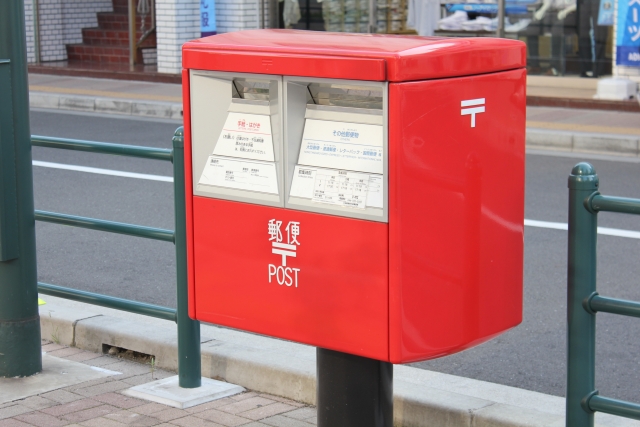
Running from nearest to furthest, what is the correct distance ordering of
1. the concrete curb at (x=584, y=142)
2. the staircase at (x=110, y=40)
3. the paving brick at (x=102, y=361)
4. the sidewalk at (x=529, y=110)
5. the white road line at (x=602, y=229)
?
1. the paving brick at (x=102, y=361)
2. the white road line at (x=602, y=229)
3. the concrete curb at (x=584, y=142)
4. the sidewalk at (x=529, y=110)
5. the staircase at (x=110, y=40)

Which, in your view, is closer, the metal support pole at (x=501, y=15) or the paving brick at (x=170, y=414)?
the paving brick at (x=170, y=414)

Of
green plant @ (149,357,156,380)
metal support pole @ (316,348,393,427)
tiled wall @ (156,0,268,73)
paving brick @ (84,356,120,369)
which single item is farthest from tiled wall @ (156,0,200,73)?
metal support pole @ (316,348,393,427)

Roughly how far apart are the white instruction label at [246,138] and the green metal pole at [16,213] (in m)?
1.36

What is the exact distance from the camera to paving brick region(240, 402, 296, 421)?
4080 millimetres

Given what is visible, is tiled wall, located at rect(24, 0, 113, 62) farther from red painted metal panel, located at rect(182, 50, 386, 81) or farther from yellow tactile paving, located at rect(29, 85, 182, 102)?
red painted metal panel, located at rect(182, 50, 386, 81)

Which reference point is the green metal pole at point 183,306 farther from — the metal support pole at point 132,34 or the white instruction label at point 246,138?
the metal support pole at point 132,34

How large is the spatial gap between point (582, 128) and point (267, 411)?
27.8 feet

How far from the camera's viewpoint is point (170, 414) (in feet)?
13.4

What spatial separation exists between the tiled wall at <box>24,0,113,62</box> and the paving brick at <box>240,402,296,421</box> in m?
16.7

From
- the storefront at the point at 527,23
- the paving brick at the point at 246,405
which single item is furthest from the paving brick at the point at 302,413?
the storefront at the point at 527,23

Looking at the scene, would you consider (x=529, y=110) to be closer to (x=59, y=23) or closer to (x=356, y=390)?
(x=59, y=23)

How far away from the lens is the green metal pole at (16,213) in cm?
418

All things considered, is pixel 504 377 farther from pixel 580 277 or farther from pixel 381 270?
pixel 381 270

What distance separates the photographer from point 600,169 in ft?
33.2
